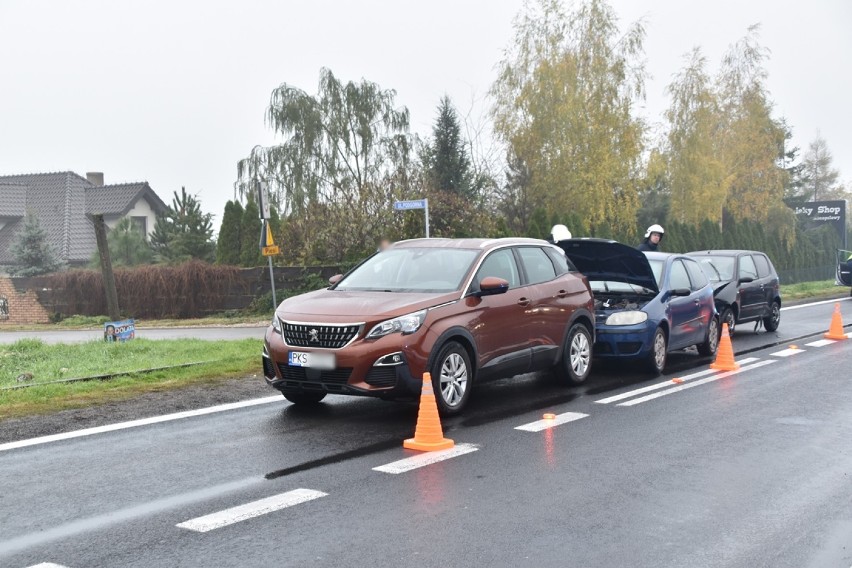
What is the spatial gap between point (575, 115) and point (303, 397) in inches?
1237

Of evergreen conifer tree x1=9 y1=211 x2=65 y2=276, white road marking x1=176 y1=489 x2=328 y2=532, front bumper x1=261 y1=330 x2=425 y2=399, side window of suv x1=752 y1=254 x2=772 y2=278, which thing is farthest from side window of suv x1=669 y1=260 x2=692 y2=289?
evergreen conifer tree x1=9 y1=211 x2=65 y2=276

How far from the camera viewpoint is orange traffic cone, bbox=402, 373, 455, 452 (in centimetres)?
768

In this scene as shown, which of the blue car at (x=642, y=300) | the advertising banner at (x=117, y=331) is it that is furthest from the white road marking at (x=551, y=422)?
the advertising banner at (x=117, y=331)

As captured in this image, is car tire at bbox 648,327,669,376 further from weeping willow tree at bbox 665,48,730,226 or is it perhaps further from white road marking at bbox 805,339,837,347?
weeping willow tree at bbox 665,48,730,226

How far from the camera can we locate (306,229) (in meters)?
28.2

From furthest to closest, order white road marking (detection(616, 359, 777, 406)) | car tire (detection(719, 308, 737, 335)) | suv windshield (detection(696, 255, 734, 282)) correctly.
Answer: suv windshield (detection(696, 255, 734, 282)) < car tire (detection(719, 308, 737, 335)) < white road marking (detection(616, 359, 777, 406))

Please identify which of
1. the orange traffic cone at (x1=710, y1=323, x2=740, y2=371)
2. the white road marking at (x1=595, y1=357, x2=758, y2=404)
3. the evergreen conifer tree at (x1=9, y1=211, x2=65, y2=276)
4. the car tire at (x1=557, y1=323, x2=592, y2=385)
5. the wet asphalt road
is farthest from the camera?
the evergreen conifer tree at (x1=9, y1=211, x2=65, y2=276)

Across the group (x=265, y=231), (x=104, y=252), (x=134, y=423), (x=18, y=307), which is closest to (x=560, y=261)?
(x=134, y=423)

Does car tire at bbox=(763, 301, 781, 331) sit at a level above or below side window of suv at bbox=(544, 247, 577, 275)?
below

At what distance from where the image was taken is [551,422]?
886 centimetres

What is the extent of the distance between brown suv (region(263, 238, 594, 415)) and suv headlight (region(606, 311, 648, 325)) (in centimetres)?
82

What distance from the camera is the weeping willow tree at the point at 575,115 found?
39531 millimetres

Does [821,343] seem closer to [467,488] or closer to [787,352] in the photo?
[787,352]

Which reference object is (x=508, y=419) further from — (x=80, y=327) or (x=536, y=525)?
(x=80, y=327)
